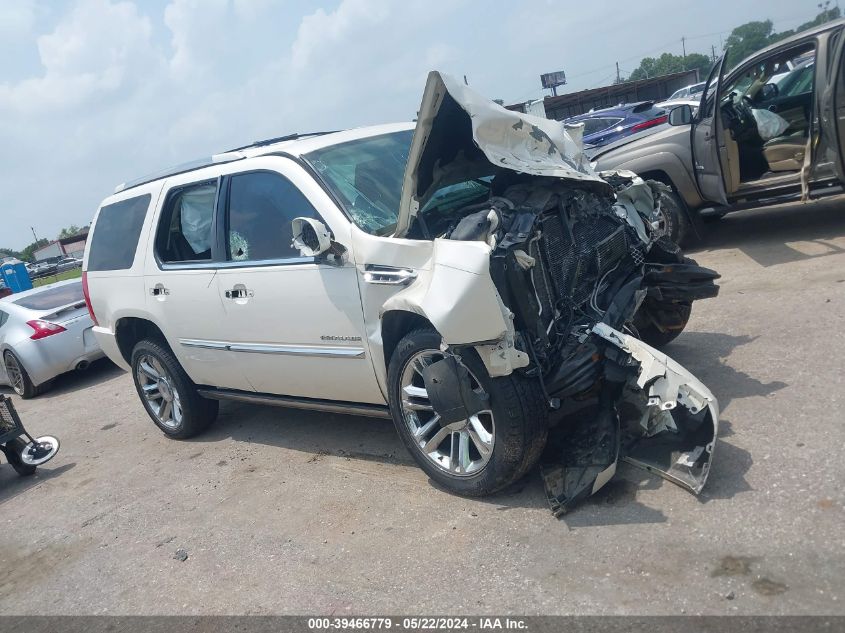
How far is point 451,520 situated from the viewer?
3586 mm

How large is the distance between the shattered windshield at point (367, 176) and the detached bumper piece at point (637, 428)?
1.45 meters

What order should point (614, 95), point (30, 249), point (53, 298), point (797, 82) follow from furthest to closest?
point (30, 249) → point (614, 95) → point (53, 298) → point (797, 82)

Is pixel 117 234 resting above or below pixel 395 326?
above

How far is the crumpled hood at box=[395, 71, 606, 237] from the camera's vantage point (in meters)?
3.67

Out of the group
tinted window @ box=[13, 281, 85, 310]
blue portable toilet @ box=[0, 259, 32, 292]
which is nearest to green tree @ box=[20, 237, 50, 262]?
blue portable toilet @ box=[0, 259, 32, 292]

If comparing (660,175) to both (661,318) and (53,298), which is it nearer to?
(661,318)

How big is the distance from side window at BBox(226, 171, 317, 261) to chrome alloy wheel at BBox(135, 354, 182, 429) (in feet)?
5.20

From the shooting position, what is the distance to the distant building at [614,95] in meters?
37.1

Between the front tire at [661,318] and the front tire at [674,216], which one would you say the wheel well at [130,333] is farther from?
the front tire at [674,216]

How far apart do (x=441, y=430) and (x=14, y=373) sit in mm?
8005

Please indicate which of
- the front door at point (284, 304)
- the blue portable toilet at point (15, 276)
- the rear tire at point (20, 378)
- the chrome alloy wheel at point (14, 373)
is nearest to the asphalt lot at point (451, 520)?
the front door at point (284, 304)

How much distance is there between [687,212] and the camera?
25.2 feet

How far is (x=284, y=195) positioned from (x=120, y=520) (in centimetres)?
241

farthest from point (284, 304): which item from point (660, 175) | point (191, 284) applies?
point (660, 175)
